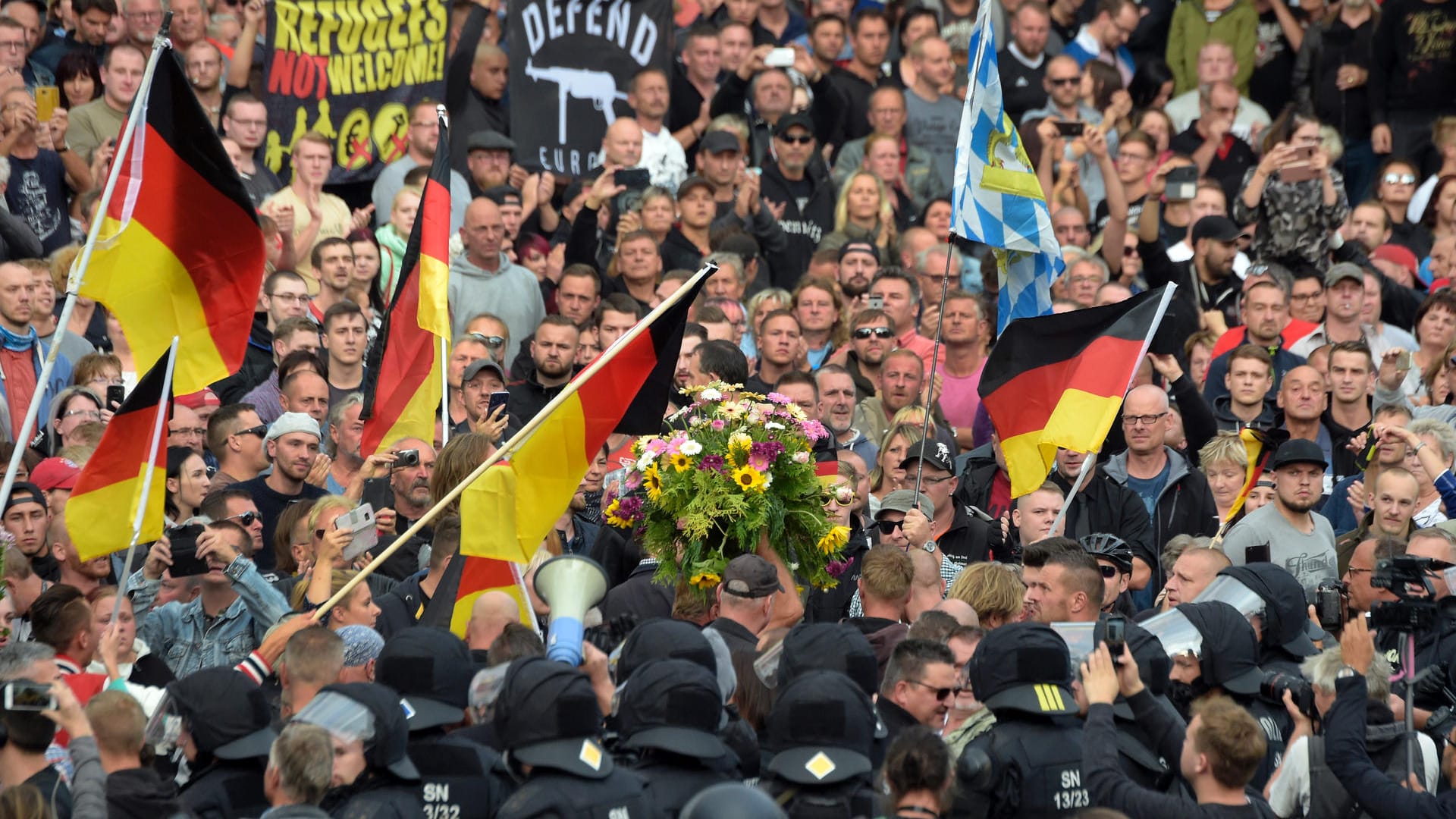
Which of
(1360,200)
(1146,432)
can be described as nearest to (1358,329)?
(1146,432)

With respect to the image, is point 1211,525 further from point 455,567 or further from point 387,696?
point 387,696

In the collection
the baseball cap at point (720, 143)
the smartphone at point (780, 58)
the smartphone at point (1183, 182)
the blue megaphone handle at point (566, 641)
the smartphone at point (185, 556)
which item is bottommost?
the smartphone at point (185, 556)

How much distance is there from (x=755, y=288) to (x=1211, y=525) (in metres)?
4.93

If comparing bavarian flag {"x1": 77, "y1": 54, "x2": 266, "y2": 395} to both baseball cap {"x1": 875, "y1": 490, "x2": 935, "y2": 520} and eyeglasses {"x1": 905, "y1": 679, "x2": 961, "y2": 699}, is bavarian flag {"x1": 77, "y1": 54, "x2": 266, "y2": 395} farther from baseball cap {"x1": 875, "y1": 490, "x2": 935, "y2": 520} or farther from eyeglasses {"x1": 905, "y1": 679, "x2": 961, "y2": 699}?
eyeglasses {"x1": 905, "y1": 679, "x2": 961, "y2": 699}

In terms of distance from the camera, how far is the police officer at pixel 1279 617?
8828mm

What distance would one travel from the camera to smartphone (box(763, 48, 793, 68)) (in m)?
16.9

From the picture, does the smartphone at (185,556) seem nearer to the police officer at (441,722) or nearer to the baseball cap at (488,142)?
the police officer at (441,722)

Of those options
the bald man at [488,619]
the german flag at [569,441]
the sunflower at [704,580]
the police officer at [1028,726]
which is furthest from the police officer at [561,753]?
the sunflower at [704,580]

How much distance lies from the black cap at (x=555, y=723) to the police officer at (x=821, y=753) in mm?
602

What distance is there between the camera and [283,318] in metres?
13.6

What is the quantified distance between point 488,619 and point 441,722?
1.41 metres

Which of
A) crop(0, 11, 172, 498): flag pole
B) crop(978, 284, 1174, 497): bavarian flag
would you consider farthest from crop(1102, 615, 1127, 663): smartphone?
crop(0, 11, 172, 498): flag pole

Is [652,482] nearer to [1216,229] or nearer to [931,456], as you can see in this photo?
[931,456]

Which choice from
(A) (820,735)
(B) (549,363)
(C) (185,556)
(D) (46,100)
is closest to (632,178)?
(B) (549,363)
